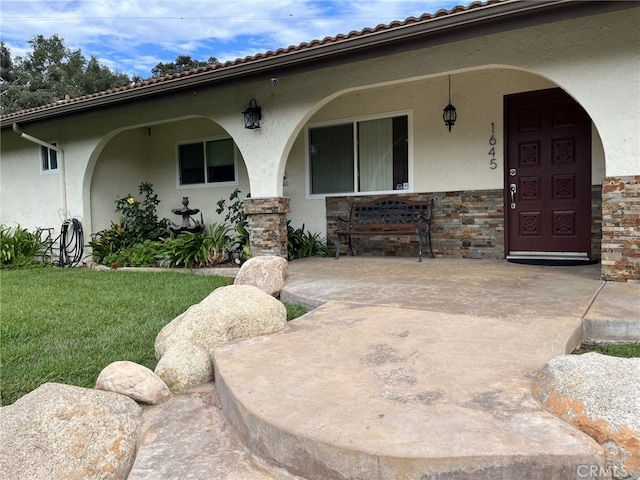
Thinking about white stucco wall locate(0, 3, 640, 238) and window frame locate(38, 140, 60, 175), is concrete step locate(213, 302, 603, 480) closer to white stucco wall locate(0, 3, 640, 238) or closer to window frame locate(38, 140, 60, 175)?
white stucco wall locate(0, 3, 640, 238)

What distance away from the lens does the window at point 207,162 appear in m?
9.31

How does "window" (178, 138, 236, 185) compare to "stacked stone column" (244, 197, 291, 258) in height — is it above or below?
above

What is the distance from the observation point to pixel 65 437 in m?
1.94

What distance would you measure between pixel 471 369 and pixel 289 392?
0.98 metres

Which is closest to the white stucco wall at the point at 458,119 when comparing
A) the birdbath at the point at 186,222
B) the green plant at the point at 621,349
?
the birdbath at the point at 186,222

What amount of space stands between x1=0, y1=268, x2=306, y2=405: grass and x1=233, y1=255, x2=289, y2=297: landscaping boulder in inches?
21.3

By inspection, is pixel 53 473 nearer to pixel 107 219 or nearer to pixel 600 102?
pixel 600 102

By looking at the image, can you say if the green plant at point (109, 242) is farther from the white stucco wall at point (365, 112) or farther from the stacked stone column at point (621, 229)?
the stacked stone column at point (621, 229)

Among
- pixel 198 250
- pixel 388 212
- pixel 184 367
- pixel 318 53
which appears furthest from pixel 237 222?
pixel 184 367

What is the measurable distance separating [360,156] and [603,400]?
6.50 meters

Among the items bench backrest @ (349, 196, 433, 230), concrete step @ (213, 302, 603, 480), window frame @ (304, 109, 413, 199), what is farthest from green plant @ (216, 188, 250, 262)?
concrete step @ (213, 302, 603, 480)

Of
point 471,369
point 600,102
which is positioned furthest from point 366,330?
point 600,102

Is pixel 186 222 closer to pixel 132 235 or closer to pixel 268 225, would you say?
pixel 132 235

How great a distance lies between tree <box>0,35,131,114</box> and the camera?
92.4 ft
